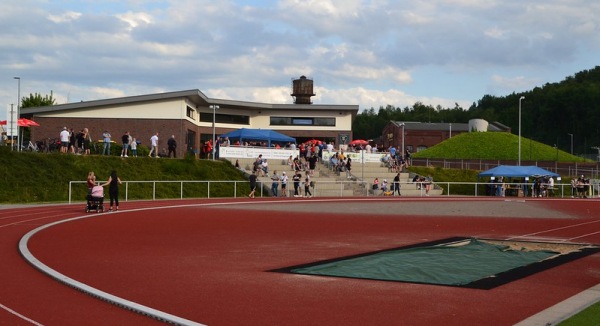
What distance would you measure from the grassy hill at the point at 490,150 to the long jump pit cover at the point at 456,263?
6257 centimetres

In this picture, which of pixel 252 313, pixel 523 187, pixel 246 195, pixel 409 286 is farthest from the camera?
pixel 523 187

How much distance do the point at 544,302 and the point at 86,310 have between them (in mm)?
5553

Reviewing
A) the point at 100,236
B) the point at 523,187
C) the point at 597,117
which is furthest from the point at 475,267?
the point at 597,117

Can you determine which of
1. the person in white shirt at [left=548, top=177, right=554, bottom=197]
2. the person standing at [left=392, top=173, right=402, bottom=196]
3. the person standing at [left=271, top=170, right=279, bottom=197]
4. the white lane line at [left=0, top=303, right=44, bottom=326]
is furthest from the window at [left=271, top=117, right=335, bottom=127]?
the white lane line at [left=0, top=303, right=44, bottom=326]

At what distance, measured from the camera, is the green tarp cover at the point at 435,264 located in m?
11.1

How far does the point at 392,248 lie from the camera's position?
14.8 metres

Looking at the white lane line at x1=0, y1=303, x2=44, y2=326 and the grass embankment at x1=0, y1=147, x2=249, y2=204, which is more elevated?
the grass embankment at x1=0, y1=147, x2=249, y2=204

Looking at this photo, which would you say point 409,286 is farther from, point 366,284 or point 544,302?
point 544,302

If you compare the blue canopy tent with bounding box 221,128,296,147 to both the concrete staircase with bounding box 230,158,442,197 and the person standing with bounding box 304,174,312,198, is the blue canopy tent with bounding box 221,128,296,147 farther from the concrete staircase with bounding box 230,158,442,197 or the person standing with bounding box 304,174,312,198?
the person standing with bounding box 304,174,312,198

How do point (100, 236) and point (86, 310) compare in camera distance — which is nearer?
point (86, 310)

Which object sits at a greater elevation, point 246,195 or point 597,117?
point 597,117

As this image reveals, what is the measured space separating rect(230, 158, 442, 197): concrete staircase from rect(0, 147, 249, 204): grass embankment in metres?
2.45

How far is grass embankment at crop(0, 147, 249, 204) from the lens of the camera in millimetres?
32094

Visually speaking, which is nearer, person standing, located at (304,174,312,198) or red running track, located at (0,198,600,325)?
red running track, located at (0,198,600,325)
